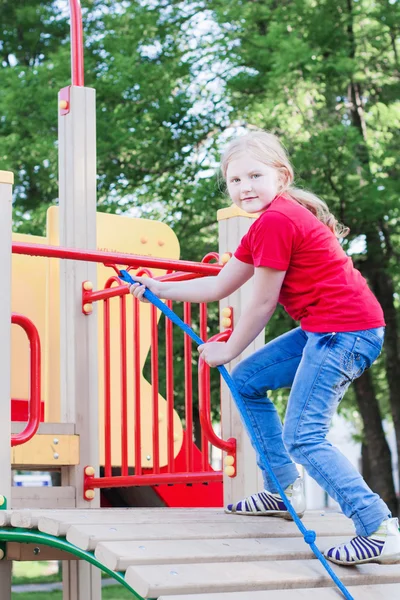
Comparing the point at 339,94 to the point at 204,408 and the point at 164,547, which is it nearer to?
the point at 204,408

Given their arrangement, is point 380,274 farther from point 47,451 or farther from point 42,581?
point 47,451

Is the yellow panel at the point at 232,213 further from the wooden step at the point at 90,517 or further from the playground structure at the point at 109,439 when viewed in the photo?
the wooden step at the point at 90,517

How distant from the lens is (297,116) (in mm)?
10852

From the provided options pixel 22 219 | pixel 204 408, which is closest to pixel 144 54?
pixel 22 219

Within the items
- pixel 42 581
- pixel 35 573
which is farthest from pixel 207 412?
pixel 35 573

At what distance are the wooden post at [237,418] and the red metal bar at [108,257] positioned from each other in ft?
0.50

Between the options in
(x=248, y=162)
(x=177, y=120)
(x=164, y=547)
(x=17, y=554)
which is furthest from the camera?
(x=177, y=120)

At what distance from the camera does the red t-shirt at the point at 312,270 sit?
11.8 ft

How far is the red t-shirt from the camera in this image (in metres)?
3.61

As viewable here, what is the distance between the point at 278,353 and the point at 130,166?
319 inches

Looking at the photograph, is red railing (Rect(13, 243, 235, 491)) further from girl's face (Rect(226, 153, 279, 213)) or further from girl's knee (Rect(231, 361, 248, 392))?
girl's face (Rect(226, 153, 279, 213))

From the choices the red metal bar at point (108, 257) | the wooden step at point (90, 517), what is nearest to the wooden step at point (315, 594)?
the wooden step at point (90, 517)

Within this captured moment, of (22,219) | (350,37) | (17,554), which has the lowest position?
(17,554)

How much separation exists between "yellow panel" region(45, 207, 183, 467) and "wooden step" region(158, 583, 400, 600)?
301cm
